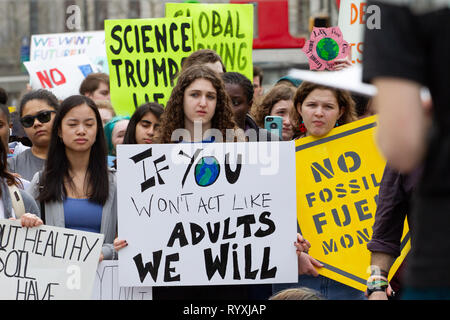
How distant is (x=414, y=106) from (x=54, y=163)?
3.20m

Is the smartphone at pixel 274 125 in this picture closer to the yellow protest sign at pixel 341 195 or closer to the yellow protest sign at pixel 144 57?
the yellow protest sign at pixel 341 195

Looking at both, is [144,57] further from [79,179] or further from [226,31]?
[79,179]

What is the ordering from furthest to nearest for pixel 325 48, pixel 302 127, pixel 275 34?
pixel 275 34, pixel 325 48, pixel 302 127

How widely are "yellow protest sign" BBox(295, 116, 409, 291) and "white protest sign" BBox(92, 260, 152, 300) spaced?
36.6 inches

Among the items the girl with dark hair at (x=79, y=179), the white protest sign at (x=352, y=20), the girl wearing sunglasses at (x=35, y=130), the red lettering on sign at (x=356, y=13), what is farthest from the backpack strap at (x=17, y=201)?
the red lettering on sign at (x=356, y=13)

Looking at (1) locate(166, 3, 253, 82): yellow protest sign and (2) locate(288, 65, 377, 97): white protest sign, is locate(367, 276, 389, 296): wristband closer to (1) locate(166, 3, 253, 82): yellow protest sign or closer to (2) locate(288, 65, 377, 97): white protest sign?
(2) locate(288, 65, 377, 97): white protest sign

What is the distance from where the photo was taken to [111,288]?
16.0 feet

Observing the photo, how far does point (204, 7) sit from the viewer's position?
323 inches

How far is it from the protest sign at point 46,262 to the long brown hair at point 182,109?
737 millimetres

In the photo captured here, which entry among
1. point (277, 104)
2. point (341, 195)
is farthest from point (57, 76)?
point (341, 195)

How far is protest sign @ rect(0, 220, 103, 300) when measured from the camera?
4.77m

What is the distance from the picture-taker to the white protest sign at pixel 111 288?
482 centimetres

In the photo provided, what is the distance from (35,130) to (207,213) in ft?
5.54
